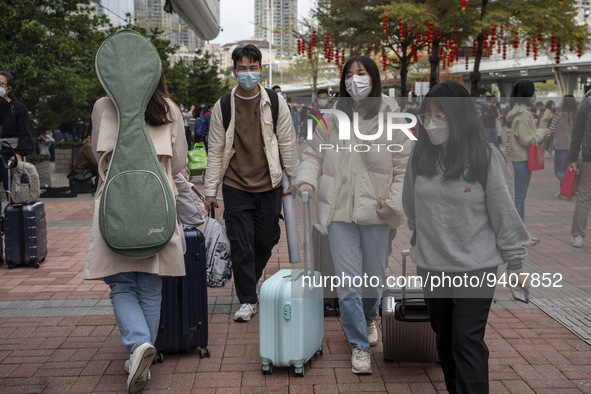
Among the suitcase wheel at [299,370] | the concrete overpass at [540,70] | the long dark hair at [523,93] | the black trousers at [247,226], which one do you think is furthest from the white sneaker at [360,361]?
the concrete overpass at [540,70]

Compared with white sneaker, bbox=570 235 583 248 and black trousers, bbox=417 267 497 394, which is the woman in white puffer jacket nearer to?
black trousers, bbox=417 267 497 394

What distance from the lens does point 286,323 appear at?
13.3ft

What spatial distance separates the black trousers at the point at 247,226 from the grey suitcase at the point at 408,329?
131 cm

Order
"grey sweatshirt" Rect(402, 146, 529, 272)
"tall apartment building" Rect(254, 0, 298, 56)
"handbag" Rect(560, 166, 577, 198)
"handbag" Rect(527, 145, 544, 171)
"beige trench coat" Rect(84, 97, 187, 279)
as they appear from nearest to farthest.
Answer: "grey sweatshirt" Rect(402, 146, 529, 272)
"beige trench coat" Rect(84, 97, 187, 279)
"handbag" Rect(527, 145, 544, 171)
"handbag" Rect(560, 166, 577, 198)
"tall apartment building" Rect(254, 0, 298, 56)

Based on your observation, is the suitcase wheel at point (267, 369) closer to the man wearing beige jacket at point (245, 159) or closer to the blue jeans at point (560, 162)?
the man wearing beige jacket at point (245, 159)

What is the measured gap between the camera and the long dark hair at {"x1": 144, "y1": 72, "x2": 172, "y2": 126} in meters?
3.89

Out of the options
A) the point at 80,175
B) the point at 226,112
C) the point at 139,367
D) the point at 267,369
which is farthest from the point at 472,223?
the point at 80,175

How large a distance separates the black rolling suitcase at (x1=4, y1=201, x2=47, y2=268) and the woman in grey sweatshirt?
15.8 ft

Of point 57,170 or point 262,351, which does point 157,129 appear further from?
point 57,170

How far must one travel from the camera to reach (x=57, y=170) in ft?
59.1

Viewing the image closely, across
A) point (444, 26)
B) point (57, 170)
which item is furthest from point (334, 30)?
point (57, 170)

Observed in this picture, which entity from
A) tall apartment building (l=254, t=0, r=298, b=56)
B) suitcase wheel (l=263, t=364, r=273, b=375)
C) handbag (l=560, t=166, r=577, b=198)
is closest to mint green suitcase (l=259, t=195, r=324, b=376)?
suitcase wheel (l=263, t=364, r=273, b=375)

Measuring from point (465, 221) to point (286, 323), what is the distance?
4.23ft

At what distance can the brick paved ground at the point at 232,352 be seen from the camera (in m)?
4.00
